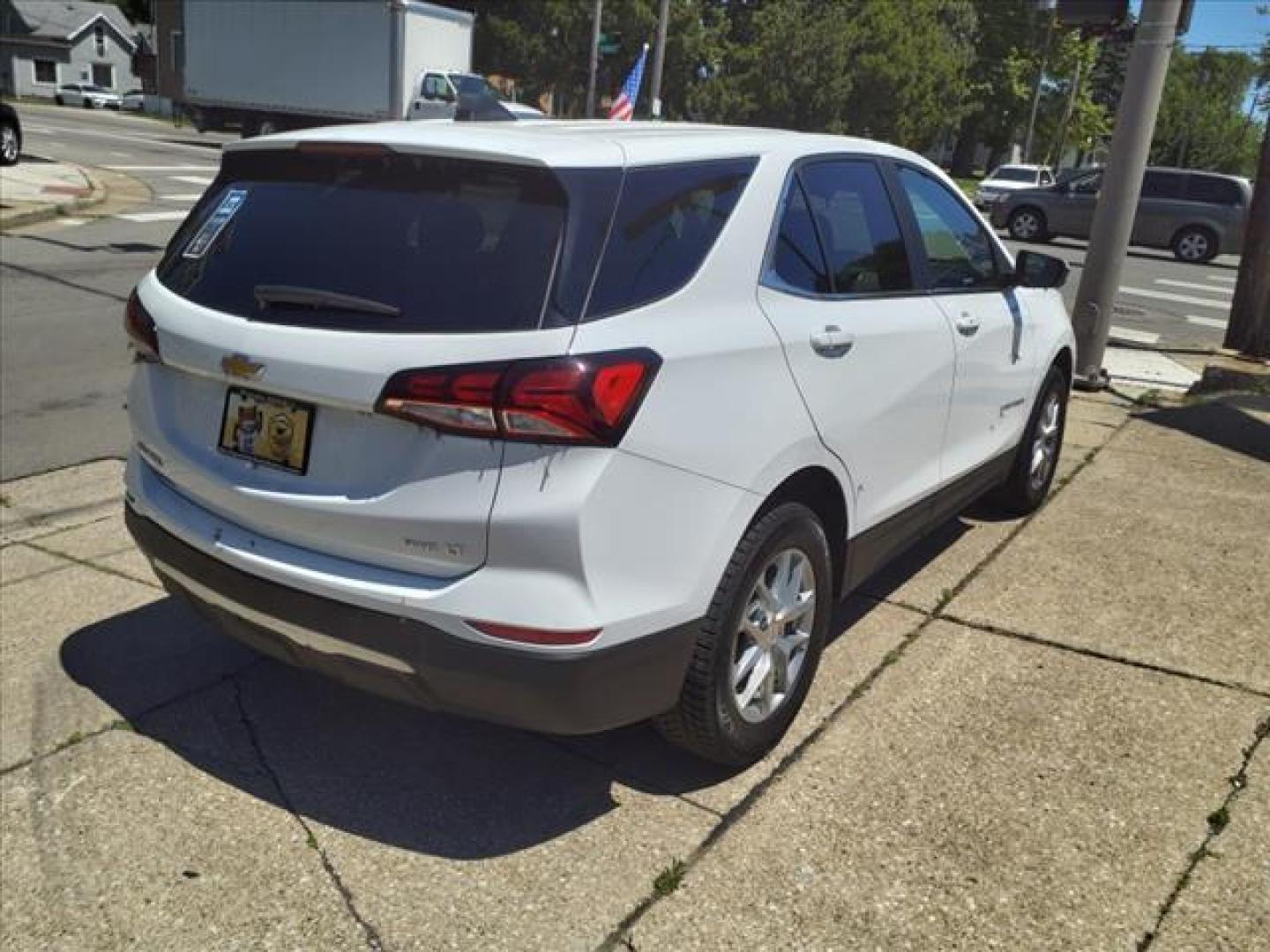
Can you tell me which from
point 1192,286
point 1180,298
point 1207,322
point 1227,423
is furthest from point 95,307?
point 1192,286

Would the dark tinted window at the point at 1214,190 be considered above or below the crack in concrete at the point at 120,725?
Result: above

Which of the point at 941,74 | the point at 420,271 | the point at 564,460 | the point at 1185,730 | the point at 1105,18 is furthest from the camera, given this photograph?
the point at 941,74

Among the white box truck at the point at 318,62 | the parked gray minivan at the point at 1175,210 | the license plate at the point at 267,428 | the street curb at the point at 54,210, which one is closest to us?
the license plate at the point at 267,428

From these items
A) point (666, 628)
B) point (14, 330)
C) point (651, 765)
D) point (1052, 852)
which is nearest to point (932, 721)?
point (1052, 852)

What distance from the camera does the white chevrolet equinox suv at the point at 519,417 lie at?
8.21 ft

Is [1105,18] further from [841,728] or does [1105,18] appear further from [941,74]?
[941,74]

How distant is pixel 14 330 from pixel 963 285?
7.19 meters

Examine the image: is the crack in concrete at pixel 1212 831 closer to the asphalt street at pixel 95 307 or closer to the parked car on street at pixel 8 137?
the asphalt street at pixel 95 307

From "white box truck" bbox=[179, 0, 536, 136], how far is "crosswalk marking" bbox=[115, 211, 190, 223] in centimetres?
1050

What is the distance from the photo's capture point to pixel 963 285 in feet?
14.0

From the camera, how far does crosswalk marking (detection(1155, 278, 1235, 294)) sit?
16531 mm

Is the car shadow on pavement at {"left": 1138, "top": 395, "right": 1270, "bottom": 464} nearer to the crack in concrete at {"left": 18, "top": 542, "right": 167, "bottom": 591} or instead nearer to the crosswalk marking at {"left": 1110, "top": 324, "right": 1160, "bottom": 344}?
the crosswalk marking at {"left": 1110, "top": 324, "right": 1160, "bottom": 344}

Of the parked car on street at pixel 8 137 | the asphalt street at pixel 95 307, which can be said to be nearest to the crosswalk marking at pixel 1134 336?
the asphalt street at pixel 95 307

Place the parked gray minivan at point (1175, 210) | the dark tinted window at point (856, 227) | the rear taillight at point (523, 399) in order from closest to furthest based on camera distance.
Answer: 1. the rear taillight at point (523, 399)
2. the dark tinted window at point (856, 227)
3. the parked gray minivan at point (1175, 210)
